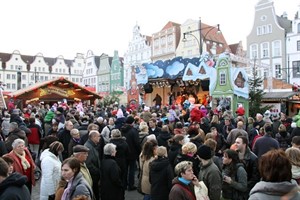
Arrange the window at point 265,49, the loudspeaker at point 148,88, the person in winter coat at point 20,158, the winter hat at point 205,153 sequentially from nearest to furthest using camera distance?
the winter hat at point 205,153 → the person in winter coat at point 20,158 → the loudspeaker at point 148,88 → the window at point 265,49

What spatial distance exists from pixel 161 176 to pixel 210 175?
0.89m

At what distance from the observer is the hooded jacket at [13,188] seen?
2.82 m

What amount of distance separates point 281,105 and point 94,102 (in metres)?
15.5

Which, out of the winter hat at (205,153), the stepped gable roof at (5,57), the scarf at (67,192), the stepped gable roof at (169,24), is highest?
the stepped gable roof at (169,24)

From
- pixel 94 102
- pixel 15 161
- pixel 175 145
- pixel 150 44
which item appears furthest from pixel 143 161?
pixel 150 44

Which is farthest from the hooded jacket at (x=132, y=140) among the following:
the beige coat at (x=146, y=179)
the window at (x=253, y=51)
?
the window at (x=253, y=51)

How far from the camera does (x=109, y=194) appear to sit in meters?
4.82

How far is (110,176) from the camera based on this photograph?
474cm

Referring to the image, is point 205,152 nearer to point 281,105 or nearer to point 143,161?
point 143,161

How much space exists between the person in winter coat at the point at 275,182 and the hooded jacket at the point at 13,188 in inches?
83.0

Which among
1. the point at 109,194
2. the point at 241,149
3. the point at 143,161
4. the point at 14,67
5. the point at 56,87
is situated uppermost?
the point at 14,67

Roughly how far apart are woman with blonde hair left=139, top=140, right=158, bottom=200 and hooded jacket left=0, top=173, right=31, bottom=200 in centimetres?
236

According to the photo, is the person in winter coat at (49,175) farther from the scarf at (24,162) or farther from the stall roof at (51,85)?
the stall roof at (51,85)

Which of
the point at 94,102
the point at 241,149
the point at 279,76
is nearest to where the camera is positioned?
the point at 241,149
